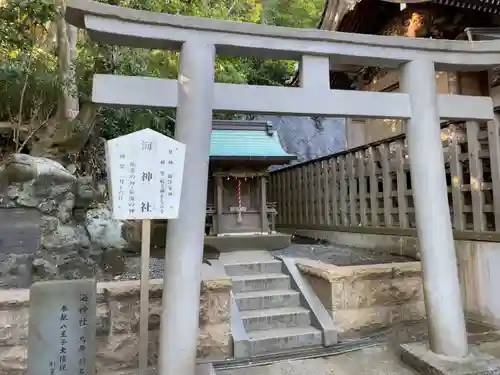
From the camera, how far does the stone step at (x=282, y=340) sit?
4.60m

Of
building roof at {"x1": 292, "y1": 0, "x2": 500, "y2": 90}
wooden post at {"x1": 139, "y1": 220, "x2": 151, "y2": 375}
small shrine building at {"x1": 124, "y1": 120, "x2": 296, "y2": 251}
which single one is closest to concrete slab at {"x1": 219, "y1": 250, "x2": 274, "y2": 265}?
small shrine building at {"x1": 124, "y1": 120, "x2": 296, "y2": 251}

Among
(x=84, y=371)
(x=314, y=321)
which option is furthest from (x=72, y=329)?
(x=314, y=321)

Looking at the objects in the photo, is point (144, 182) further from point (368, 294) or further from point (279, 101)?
point (368, 294)

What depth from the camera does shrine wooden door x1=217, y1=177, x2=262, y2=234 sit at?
7.81 metres

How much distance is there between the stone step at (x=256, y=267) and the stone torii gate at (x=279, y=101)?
2.35 metres

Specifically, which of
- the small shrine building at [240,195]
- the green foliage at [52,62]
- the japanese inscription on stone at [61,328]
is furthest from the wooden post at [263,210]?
the japanese inscription on stone at [61,328]

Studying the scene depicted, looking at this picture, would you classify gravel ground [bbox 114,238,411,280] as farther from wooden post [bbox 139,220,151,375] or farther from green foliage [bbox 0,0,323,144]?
green foliage [bbox 0,0,323,144]

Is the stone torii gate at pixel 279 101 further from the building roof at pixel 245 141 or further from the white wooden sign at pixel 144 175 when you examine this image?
the building roof at pixel 245 141

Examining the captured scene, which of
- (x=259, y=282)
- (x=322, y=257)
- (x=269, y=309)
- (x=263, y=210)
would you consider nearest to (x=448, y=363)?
(x=269, y=309)

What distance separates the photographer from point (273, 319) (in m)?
5.01

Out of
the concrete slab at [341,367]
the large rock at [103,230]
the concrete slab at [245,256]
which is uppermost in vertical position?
the large rock at [103,230]

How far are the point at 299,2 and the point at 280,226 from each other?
12982mm

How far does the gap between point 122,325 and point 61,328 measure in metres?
1.48

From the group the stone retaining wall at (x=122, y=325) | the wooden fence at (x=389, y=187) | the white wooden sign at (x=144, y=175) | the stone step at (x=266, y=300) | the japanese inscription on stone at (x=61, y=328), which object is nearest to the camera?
the japanese inscription on stone at (x=61, y=328)
